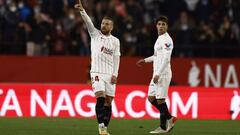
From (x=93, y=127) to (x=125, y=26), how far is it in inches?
374

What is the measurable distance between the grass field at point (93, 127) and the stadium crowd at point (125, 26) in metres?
6.52

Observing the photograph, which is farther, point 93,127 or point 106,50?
point 93,127

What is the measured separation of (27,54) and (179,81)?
17.4 ft

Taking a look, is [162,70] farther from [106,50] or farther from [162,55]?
[106,50]

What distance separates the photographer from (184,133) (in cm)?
1559

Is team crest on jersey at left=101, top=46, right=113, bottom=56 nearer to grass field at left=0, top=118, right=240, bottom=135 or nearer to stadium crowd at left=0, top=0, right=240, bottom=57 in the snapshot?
grass field at left=0, top=118, right=240, bottom=135

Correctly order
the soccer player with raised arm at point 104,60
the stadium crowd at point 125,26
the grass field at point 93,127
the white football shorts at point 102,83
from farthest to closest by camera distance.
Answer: the stadium crowd at point 125,26 < the grass field at point 93,127 < the soccer player with raised arm at point 104,60 < the white football shorts at point 102,83

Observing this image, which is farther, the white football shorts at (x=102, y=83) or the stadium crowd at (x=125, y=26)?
the stadium crowd at (x=125, y=26)

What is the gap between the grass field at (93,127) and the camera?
1553cm

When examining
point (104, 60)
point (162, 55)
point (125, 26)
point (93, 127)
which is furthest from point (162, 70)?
point (125, 26)

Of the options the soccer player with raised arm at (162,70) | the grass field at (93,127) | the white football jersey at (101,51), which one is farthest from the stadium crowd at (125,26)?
the white football jersey at (101,51)

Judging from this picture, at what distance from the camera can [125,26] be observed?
25859 millimetres

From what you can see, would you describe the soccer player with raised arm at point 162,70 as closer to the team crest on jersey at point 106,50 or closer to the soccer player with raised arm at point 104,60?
the soccer player with raised arm at point 104,60

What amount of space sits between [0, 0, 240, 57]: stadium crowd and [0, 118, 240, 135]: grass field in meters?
6.52
